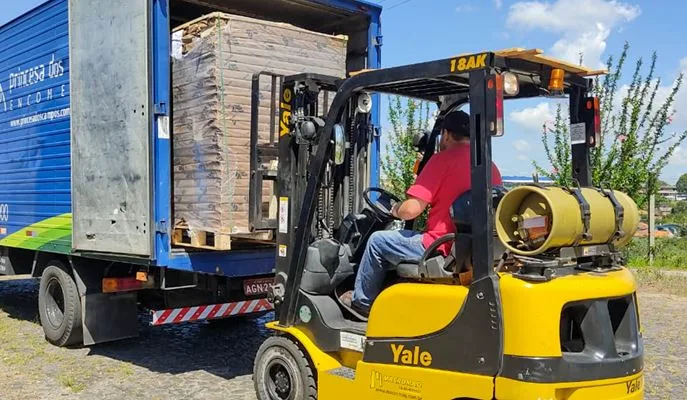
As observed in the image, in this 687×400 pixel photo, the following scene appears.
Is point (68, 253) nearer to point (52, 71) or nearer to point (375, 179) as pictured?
point (52, 71)

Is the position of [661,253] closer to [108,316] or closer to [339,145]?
[108,316]

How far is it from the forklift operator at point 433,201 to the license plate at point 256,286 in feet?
7.55

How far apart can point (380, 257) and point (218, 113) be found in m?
1.86

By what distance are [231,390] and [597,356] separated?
10.3ft

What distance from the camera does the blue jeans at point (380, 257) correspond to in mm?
4214

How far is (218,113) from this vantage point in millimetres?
5379

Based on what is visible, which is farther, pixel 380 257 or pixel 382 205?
pixel 382 205

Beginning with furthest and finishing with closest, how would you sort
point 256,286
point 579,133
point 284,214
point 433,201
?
1. point 256,286
2. point 284,214
3. point 579,133
4. point 433,201

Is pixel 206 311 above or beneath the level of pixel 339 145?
beneath

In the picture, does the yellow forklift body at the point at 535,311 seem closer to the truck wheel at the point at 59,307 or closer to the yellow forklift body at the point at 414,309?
the yellow forklift body at the point at 414,309

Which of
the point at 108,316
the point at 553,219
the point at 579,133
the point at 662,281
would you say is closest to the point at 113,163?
the point at 108,316

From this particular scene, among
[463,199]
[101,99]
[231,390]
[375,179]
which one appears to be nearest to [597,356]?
[463,199]

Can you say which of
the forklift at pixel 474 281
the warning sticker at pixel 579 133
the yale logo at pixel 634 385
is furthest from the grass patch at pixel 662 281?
the yale logo at pixel 634 385

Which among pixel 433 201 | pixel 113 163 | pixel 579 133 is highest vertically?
pixel 579 133
